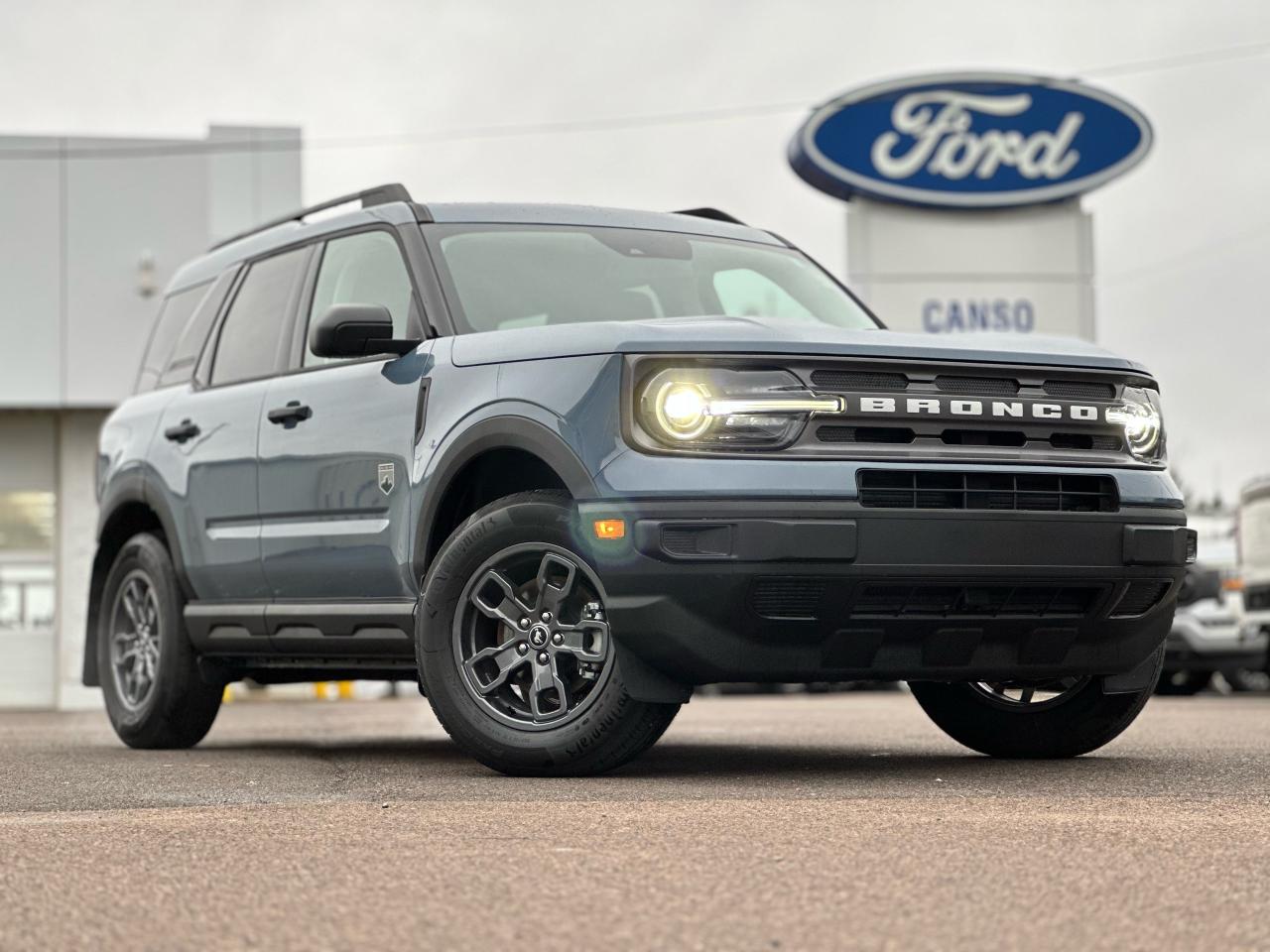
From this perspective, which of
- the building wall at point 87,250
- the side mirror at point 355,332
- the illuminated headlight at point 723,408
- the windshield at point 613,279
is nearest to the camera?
the illuminated headlight at point 723,408

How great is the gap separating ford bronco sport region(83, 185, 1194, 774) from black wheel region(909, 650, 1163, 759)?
0.4 inches

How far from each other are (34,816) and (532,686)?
150cm

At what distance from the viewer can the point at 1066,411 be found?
636 cm

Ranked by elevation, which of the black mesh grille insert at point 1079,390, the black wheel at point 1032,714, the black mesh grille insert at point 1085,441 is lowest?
the black wheel at point 1032,714

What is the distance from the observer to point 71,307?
25.0m

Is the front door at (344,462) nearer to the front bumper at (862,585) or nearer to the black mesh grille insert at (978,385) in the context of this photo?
the front bumper at (862,585)

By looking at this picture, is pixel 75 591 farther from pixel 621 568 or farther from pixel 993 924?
pixel 993 924

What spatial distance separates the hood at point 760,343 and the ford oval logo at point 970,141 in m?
25.9

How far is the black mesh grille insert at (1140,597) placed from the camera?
641cm

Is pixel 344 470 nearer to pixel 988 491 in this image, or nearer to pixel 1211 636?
pixel 988 491

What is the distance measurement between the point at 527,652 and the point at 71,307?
65.5ft

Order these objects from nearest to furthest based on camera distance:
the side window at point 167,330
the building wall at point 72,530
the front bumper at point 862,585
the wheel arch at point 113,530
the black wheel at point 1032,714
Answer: the front bumper at point 862,585 < the black wheel at point 1032,714 < the wheel arch at point 113,530 < the side window at point 167,330 < the building wall at point 72,530

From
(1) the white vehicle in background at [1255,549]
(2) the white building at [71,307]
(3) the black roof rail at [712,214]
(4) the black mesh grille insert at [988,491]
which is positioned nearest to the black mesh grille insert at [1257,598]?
(1) the white vehicle in background at [1255,549]

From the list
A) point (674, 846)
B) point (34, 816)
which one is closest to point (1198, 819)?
point (674, 846)
